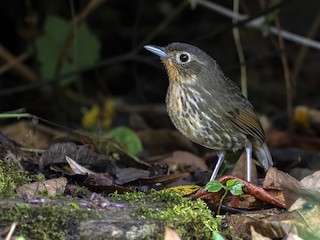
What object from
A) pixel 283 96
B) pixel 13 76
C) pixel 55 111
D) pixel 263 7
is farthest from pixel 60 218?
pixel 283 96

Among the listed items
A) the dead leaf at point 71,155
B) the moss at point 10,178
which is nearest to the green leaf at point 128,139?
the dead leaf at point 71,155

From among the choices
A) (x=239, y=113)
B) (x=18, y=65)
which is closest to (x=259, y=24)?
(x=239, y=113)

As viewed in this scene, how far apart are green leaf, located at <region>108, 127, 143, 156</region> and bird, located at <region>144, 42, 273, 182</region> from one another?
0.85 meters

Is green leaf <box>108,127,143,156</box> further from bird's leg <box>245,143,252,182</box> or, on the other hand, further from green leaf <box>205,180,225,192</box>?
green leaf <box>205,180,225,192</box>

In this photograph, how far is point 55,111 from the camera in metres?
7.86

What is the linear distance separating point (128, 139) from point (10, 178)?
87.4 inches

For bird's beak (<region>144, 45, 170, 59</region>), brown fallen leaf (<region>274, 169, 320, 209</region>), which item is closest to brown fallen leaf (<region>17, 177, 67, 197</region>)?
brown fallen leaf (<region>274, 169, 320, 209</region>)

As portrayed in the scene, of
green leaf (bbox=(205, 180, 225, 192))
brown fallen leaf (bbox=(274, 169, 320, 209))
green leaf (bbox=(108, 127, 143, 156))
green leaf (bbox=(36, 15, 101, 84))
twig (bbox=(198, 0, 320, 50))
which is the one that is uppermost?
twig (bbox=(198, 0, 320, 50))

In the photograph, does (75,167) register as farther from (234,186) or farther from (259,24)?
(259,24)

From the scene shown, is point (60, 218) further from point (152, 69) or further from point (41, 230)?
point (152, 69)

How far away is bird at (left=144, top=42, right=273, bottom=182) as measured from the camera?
507 cm

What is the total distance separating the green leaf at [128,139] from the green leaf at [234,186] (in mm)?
2025

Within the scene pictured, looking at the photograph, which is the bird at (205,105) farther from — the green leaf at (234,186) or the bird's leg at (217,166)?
the green leaf at (234,186)

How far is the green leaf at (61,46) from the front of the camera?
24.8 ft
